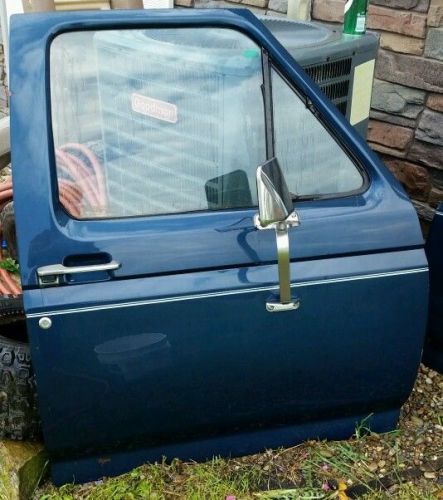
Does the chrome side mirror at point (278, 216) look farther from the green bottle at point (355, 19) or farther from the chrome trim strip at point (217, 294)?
the green bottle at point (355, 19)

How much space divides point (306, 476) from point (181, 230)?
1.05 metres

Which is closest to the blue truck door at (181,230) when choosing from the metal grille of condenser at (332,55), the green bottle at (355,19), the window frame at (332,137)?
the window frame at (332,137)

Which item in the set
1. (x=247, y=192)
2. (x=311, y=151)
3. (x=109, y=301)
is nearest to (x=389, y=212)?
(x=311, y=151)

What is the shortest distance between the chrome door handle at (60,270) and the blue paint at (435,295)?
137cm

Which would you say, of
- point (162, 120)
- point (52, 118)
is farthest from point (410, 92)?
point (52, 118)

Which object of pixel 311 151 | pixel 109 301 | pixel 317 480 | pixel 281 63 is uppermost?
pixel 281 63

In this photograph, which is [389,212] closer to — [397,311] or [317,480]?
[397,311]

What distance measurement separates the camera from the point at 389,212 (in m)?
2.31

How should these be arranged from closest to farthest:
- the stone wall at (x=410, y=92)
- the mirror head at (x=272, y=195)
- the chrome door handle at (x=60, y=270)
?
the mirror head at (x=272, y=195) → the chrome door handle at (x=60, y=270) → the stone wall at (x=410, y=92)

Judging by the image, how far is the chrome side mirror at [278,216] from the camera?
1.95 metres

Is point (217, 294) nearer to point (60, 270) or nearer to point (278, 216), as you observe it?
point (278, 216)

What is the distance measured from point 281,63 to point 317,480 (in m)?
1.45

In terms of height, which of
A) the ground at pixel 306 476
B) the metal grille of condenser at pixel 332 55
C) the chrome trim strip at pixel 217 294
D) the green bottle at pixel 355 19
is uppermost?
the green bottle at pixel 355 19

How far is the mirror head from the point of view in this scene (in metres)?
1.93
